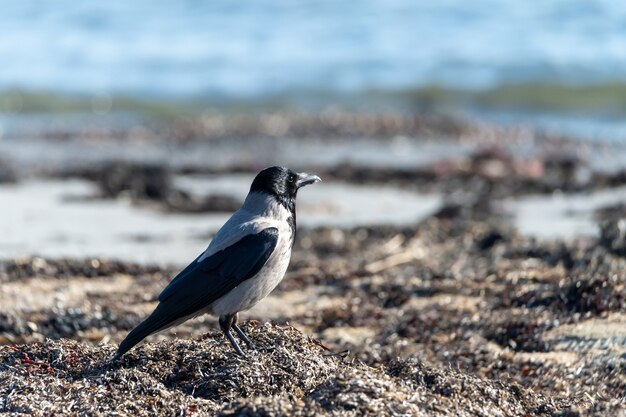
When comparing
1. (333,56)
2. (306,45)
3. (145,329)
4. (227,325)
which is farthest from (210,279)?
(306,45)

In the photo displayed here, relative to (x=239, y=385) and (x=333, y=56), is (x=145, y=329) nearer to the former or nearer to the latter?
(x=239, y=385)

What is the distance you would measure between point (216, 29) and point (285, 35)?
2.34 m

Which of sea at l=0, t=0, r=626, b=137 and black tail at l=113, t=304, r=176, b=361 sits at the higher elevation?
black tail at l=113, t=304, r=176, b=361

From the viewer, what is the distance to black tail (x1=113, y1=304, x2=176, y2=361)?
Answer: 194 inches

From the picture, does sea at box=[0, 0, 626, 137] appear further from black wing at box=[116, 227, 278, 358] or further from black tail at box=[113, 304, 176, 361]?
black tail at box=[113, 304, 176, 361]

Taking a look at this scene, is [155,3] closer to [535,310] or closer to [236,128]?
[236,128]

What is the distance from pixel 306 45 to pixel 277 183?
74.9 ft

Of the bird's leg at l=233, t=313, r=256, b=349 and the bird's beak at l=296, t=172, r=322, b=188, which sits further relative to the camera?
the bird's beak at l=296, t=172, r=322, b=188

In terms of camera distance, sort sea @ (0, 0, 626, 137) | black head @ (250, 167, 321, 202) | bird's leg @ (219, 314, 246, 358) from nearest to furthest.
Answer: bird's leg @ (219, 314, 246, 358)
black head @ (250, 167, 321, 202)
sea @ (0, 0, 626, 137)

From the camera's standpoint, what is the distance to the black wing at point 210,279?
513cm

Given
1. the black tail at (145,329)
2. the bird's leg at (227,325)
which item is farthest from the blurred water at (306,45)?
the black tail at (145,329)

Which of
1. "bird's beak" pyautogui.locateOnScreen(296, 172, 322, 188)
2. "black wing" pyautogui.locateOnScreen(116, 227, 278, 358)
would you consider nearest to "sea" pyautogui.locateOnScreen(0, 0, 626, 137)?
"bird's beak" pyautogui.locateOnScreen(296, 172, 322, 188)

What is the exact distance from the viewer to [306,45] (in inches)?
1105

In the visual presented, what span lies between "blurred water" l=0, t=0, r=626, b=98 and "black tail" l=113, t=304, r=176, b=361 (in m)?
18.2
